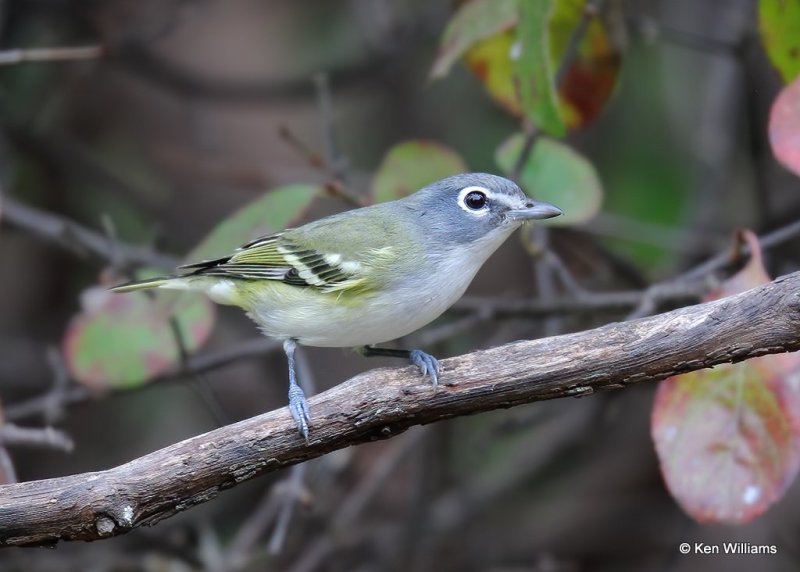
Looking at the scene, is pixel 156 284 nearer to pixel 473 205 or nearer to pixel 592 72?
pixel 473 205

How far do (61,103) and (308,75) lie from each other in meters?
1.70

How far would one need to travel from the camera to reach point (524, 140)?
396cm

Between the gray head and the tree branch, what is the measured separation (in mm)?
898

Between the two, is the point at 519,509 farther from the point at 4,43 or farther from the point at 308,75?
the point at 4,43

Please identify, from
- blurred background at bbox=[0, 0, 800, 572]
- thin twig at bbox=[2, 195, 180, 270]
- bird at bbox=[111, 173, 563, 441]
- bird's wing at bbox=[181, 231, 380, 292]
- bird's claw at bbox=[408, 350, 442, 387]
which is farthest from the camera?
blurred background at bbox=[0, 0, 800, 572]

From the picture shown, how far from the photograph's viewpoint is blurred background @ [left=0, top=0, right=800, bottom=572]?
5.18 meters

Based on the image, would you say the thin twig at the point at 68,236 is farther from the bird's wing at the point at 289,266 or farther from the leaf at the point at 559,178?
the leaf at the point at 559,178


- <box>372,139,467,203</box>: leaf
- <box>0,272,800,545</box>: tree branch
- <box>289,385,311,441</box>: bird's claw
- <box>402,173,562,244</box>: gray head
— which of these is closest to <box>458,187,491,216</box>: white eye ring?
<box>402,173,562,244</box>: gray head

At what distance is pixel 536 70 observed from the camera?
11.0ft

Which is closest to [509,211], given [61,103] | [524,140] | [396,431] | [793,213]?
[524,140]

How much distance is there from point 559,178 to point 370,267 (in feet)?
3.25

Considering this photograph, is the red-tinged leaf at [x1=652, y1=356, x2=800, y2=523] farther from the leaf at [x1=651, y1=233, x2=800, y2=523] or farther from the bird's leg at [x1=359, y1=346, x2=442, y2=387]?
the bird's leg at [x1=359, y1=346, x2=442, y2=387]

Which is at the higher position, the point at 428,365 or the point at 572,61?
the point at 572,61

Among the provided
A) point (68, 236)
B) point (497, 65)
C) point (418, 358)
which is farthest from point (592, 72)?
point (68, 236)
